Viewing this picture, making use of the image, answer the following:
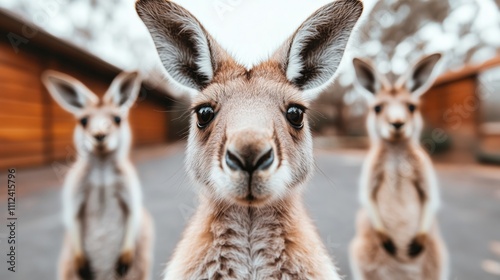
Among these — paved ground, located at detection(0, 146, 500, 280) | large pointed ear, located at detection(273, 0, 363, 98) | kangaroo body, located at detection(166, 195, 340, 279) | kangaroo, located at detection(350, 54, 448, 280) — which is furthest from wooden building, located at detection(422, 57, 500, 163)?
kangaroo body, located at detection(166, 195, 340, 279)

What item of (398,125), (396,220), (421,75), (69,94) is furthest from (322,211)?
(69,94)

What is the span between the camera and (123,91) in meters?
0.94

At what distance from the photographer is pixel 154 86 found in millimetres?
1060

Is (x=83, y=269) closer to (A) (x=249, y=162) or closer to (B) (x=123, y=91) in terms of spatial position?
(B) (x=123, y=91)

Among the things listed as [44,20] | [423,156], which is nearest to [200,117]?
[44,20]

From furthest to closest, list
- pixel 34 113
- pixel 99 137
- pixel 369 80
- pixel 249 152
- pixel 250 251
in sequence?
pixel 34 113 → pixel 369 80 → pixel 99 137 → pixel 250 251 → pixel 249 152

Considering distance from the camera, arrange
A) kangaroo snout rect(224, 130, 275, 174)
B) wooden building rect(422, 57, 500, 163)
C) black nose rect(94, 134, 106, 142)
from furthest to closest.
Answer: wooden building rect(422, 57, 500, 163), black nose rect(94, 134, 106, 142), kangaroo snout rect(224, 130, 275, 174)

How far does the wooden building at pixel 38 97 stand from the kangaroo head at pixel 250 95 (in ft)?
1.31

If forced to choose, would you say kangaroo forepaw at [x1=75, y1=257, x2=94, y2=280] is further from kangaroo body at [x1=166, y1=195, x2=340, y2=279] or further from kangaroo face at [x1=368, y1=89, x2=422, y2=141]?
kangaroo face at [x1=368, y1=89, x2=422, y2=141]

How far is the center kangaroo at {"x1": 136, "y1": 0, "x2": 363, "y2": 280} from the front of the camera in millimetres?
544

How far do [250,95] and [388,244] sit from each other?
77 cm

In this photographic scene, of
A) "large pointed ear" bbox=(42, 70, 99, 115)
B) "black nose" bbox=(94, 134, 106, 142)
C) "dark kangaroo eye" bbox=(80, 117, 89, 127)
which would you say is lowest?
"black nose" bbox=(94, 134, 106, 142)

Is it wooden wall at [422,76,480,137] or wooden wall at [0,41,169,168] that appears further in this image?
wooden wall at [422,76,480,137]

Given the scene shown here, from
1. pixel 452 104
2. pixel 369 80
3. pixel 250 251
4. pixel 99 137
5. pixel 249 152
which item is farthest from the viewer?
pixel 452 104
